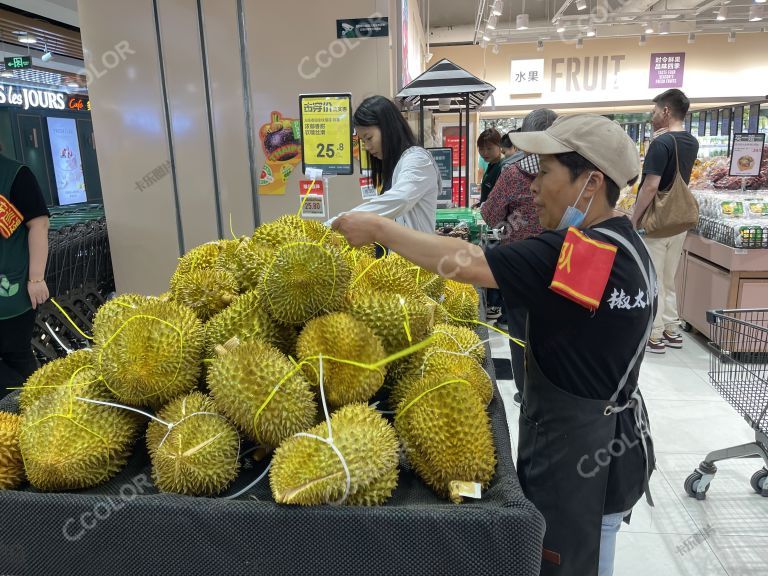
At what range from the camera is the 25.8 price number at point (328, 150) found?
10.6ft

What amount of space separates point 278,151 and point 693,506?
3389mm

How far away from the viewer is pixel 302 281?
109 centimetres

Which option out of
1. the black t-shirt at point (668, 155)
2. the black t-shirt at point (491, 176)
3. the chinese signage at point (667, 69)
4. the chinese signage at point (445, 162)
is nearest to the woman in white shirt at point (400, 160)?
the chinese signage at point (445, 162)

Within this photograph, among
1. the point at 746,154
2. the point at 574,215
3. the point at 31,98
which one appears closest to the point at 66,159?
the point at 31,98

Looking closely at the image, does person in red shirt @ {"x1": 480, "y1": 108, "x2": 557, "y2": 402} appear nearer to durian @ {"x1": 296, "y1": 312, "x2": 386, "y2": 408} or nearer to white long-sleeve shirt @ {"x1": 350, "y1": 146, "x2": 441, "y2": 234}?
white long-sleeve shirt @ {"x1": 350, "y1": 146, "x2": 441, "y2": 234}

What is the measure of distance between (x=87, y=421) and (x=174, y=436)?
0.18m

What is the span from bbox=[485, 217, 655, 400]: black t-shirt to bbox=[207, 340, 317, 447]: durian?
465 millimetres

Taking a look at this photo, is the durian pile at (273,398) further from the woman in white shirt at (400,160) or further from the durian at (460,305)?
the woman in white shirt at (400,160)

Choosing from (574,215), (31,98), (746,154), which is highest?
(31,98)

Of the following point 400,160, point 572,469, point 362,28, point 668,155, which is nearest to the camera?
point 572,469

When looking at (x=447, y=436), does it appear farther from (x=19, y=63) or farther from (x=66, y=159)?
(x=66, y=159)

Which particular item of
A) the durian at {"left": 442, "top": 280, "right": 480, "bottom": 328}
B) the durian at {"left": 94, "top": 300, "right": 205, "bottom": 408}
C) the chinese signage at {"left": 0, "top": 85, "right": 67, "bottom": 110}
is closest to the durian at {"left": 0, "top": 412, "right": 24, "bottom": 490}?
the durian at {"left": 94, "top": 300, "right": 205, "bottom": 408}

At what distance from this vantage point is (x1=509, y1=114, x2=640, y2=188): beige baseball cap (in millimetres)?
1159

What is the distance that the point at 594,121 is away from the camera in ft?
3.90
